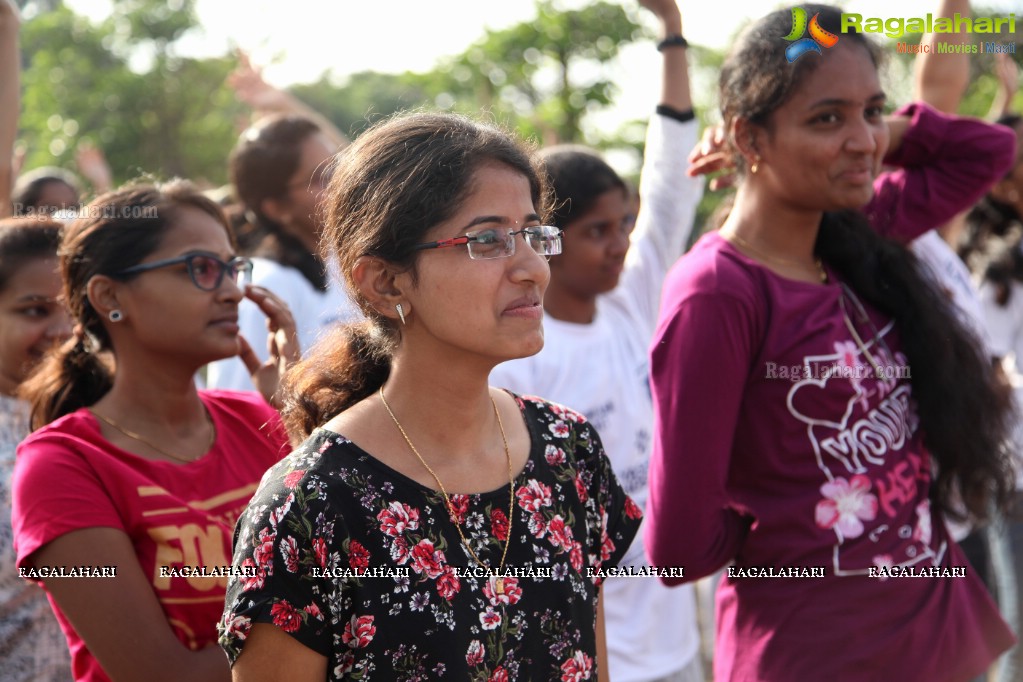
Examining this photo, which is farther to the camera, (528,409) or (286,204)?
(286,204)

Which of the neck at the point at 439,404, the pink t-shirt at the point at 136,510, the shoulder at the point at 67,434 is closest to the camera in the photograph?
the neck at the point at 439,404

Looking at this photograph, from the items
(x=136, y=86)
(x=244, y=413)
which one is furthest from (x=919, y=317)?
(x=136, y=86)

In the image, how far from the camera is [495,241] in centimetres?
194

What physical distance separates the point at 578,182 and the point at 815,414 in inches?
54.4

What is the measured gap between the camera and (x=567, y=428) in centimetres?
218

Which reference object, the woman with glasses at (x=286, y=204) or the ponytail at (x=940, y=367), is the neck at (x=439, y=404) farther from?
the woman with glasses at (x=286, y=204)

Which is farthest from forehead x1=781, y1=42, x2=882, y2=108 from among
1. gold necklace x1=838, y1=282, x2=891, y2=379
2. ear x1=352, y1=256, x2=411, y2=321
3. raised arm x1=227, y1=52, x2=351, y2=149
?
raised arm x1=227, y1=52, x2=351, y2=149

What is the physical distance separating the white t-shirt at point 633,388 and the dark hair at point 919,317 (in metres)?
0.67

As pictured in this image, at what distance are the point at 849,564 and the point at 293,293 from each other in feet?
7.42

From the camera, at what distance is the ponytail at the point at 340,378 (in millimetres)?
2102

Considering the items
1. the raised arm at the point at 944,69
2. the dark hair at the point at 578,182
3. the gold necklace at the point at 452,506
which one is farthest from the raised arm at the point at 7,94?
the raised arm at the point at 944,69

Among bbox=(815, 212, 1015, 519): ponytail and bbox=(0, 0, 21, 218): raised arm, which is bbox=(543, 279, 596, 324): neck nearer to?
bbox=(815, 212, 1015, 519): ponytail

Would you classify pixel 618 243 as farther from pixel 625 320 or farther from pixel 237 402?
pixel 237 402

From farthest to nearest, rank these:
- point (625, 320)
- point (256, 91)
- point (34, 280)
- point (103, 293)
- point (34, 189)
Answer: point (256, 91), point (34, 189), point (625, 320), point (34, 280), point (103, 293)
